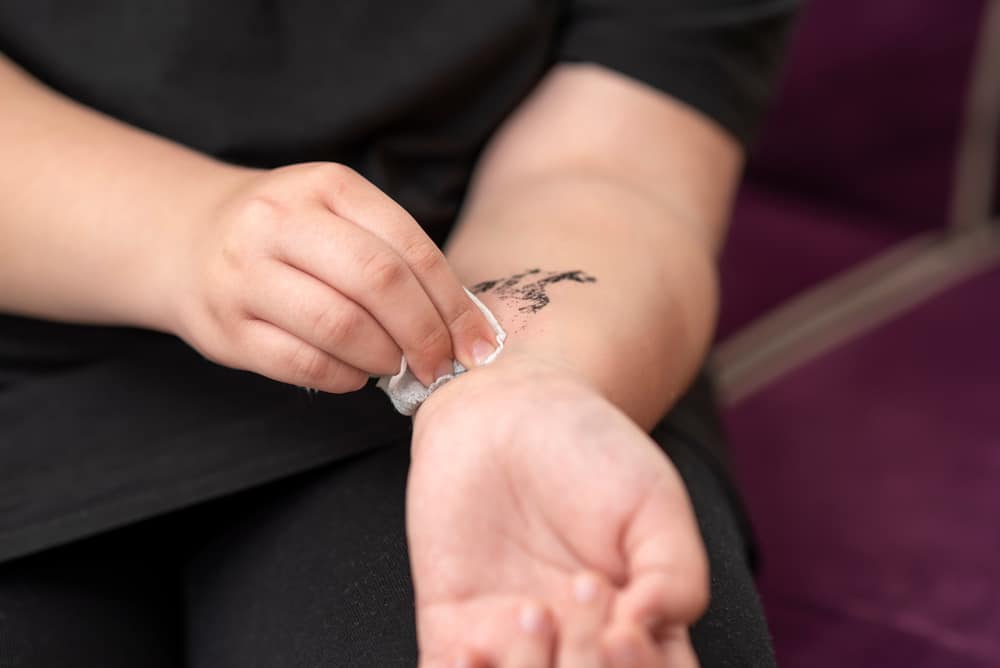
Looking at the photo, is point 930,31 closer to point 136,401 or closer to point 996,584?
point 996,584

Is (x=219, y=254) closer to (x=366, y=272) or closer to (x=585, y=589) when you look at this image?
(x=366, y=272)

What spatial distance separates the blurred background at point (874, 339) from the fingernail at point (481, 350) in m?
0.33

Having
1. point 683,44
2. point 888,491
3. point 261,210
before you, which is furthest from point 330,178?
point 888,491

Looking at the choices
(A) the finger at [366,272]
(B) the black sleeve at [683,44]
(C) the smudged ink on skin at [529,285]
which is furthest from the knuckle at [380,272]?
(B) the black sleeve at [683,44]

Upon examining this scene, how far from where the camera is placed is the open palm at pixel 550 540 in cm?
36

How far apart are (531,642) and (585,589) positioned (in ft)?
0.08

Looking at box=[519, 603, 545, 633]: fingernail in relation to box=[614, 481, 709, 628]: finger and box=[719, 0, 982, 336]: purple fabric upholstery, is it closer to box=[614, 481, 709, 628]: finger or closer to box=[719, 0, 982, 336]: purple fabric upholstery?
box=[614, 481, 709, 628]: finger

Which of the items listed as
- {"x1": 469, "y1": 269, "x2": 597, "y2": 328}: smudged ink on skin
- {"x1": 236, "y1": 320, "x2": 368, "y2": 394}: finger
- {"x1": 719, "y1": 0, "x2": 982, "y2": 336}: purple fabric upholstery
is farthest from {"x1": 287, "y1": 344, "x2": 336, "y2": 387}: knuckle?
{"x1": 719, "y1": 0, "x2": 982, "y2": 336}: purple fabric upholstery

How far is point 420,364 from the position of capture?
47 centimetres

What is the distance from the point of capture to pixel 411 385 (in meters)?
0.49

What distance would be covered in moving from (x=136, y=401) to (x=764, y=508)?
0.46 meters

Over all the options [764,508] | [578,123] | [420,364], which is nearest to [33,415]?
[420,364]

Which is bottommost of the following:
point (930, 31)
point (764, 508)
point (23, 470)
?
point (764, 508)

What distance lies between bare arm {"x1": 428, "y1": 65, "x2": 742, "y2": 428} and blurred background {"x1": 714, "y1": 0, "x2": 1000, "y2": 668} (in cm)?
22
